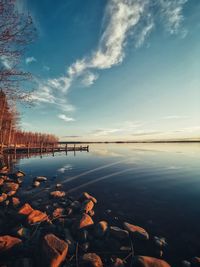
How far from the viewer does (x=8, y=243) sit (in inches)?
182

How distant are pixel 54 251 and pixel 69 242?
2.88 feet

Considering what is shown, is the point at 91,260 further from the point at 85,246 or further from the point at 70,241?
the point at 70,241

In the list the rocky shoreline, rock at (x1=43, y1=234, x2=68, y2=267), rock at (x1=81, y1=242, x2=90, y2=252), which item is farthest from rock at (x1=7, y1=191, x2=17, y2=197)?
rock at (x1=81, y1=242, x2=90, y2=252)

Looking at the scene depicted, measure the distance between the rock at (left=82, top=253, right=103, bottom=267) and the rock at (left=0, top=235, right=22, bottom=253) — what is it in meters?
2.24

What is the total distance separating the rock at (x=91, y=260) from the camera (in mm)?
4082

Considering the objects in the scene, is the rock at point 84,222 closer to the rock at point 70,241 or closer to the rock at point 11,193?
the rock at point 70,241

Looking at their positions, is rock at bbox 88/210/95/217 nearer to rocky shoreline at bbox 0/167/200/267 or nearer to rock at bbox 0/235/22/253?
rocky shoreline at bbox 0/167/200/267

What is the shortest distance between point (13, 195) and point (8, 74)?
25.5ft

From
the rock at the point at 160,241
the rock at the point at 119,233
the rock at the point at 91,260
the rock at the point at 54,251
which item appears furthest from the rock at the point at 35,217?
the rock at the point at 160,241

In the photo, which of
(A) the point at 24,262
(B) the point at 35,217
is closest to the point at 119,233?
(A) the point at 24,262

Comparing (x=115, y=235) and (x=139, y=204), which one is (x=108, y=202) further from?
(x=115, y=235)

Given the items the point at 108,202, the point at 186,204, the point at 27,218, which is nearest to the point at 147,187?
the point at 186,204

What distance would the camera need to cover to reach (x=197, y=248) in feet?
17.3

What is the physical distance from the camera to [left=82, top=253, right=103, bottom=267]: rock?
4.08 metres
